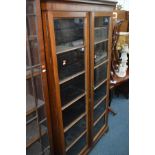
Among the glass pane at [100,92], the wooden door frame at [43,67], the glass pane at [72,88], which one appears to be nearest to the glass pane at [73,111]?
the glass pane at [72,88]

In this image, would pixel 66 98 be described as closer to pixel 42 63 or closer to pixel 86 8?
pixel 42 63

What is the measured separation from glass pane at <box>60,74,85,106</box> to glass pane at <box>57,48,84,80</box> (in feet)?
0.40

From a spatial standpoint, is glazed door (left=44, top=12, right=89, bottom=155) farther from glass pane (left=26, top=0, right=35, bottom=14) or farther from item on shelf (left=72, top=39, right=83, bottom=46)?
glass pane (left=26, top=0, right=35, bottom=14)

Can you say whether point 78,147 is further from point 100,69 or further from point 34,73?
point 34,73

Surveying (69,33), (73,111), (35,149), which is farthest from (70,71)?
(35,149)

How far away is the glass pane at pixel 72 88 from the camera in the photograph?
1570 mm

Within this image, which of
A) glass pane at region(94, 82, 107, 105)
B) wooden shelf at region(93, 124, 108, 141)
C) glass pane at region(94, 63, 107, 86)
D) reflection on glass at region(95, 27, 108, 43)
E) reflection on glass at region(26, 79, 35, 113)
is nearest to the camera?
reflection on glass at region(26, 79, 35, 113)

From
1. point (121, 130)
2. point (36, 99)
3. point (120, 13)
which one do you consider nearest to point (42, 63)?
point (36, 99)

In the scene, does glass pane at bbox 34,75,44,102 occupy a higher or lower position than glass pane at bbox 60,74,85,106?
higher

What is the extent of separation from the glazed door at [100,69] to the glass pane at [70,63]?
138mm

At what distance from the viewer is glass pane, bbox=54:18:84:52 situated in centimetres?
135

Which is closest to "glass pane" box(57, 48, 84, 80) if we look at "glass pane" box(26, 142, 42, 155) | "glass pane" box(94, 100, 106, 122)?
"glass pane" box(26, 142, 42, 155)

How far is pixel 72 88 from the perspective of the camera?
1.67 meters
